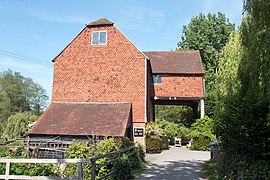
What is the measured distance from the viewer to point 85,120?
66.8 feet

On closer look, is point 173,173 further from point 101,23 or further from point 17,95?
point 17,95

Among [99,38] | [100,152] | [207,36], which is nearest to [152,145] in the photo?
[100,152]

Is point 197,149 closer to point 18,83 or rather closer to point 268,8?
point 268,8

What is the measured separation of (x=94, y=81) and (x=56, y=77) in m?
3.46

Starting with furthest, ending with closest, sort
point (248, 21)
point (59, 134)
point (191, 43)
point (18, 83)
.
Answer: point (18, 83)
point (191, 43)
point (59, 134)
point (248, 21)

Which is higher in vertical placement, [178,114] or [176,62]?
[176,62]

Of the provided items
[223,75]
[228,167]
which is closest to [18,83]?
[223,75]

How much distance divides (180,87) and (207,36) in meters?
→ 22.1

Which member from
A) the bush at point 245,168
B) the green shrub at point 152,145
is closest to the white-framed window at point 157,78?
the green shrub at point 152,145

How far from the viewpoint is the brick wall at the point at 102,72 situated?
74.2 ft

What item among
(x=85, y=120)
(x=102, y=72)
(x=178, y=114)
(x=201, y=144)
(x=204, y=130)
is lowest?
(x=201, y=144)

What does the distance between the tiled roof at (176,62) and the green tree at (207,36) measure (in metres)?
14.3

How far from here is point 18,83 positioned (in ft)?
180

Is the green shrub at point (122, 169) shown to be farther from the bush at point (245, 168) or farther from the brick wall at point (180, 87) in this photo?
the brick wall at point (180, 87)
